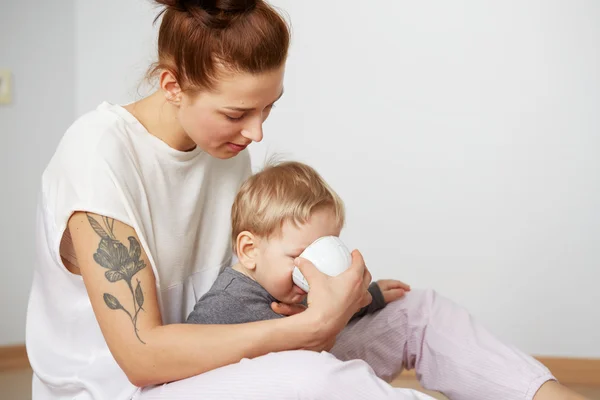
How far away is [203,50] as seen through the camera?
1390 mm

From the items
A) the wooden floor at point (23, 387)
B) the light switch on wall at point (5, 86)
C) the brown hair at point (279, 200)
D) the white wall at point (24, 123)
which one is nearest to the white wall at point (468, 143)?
the wooden floor at point (23, 387)

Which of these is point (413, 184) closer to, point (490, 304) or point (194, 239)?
point (490, 304)

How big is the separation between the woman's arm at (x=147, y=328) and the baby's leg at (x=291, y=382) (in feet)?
0.10

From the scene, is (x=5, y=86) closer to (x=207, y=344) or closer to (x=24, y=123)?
(x=24, y=123)

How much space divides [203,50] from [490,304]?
1826 mm

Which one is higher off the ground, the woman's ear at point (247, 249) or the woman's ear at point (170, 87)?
the woman's ear at point (170, 87)

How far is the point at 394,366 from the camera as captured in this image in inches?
66.6

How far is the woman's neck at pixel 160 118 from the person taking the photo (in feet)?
4.97

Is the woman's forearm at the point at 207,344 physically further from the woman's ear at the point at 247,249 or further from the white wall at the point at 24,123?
the white wall at the point at 24,123

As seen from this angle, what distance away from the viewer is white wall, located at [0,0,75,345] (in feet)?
9.12

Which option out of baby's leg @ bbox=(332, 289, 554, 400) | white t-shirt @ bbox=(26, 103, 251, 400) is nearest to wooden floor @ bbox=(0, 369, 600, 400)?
baby's leg @ bbox=(332, 289, 554, 400)

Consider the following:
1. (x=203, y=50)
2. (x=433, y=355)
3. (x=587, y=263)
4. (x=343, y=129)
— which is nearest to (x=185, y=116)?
(x=203, y=50)

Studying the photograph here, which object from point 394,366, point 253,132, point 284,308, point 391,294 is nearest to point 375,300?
Answer: point 391,294

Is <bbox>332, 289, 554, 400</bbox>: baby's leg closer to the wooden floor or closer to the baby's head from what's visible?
the baby's head
